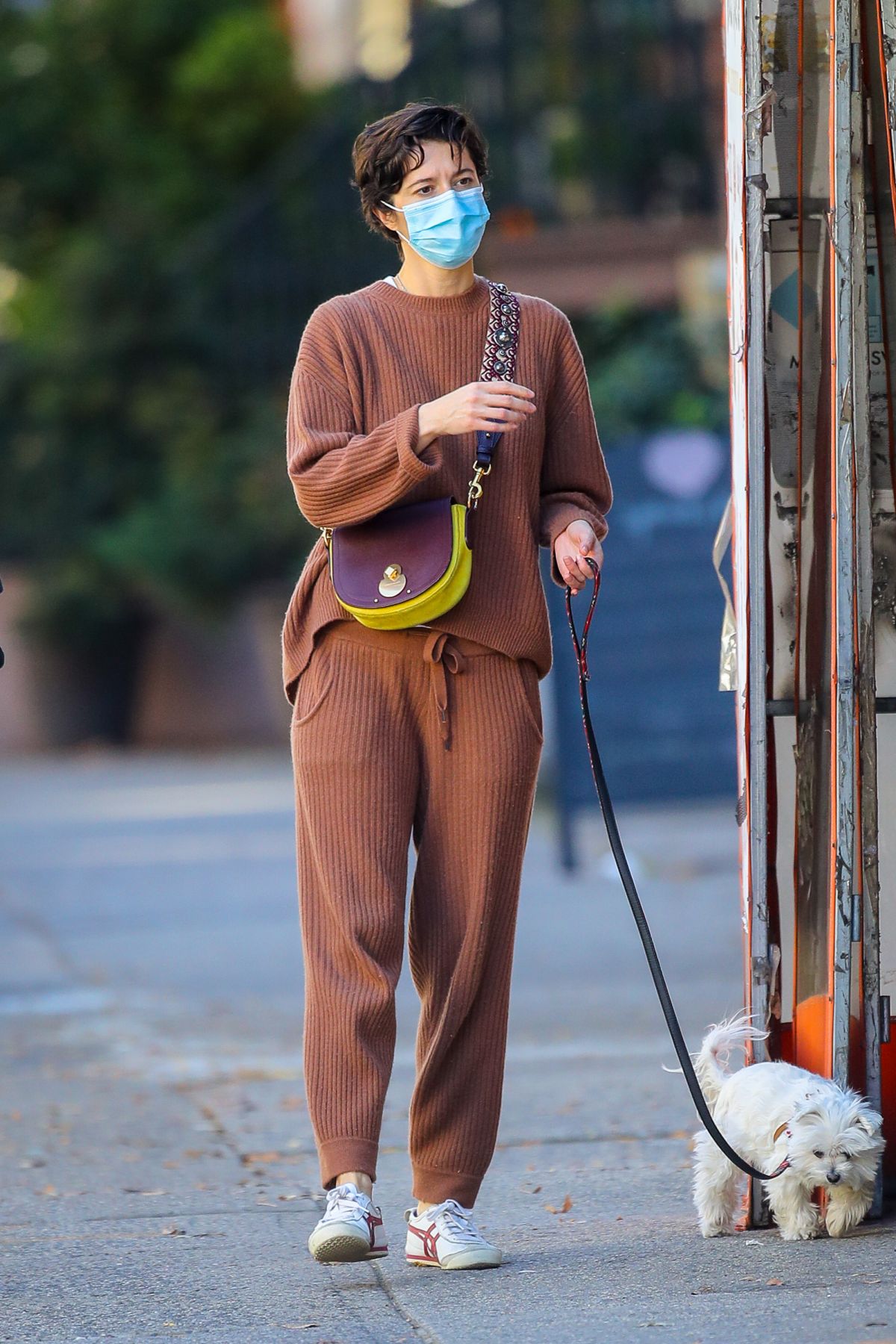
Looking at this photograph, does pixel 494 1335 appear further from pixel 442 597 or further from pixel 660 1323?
pixel 442 597

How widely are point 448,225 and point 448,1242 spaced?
5.87 feet

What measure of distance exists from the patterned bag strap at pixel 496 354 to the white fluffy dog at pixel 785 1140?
44.0 inches

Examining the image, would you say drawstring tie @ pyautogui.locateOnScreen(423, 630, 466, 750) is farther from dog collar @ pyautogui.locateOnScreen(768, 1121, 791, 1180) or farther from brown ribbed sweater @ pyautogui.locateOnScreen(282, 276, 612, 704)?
dog collar @ pyautogui.locateOnScreen(768, 1121, 791, 1180)

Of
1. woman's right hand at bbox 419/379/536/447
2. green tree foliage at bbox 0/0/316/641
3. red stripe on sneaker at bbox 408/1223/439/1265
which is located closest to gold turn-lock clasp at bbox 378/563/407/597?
woman's right hand at bbox 419/379/536/447

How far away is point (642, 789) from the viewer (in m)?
9.84

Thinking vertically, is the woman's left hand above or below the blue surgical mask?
below

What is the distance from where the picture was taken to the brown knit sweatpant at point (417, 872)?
3512mm

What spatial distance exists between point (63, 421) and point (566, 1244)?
80.1 feet

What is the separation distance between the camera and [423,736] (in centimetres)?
358

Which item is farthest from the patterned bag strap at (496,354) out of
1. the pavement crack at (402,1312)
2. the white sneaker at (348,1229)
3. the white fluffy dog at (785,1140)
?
the pavement crack at (402,1312)

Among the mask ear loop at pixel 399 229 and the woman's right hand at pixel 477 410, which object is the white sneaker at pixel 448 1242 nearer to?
the woman's right hand at pixel 477 410

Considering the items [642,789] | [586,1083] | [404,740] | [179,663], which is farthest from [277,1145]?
[179,663]

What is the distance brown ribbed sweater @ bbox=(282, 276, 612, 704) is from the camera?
350 cm

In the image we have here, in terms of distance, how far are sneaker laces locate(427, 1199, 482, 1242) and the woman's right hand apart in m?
1.36
